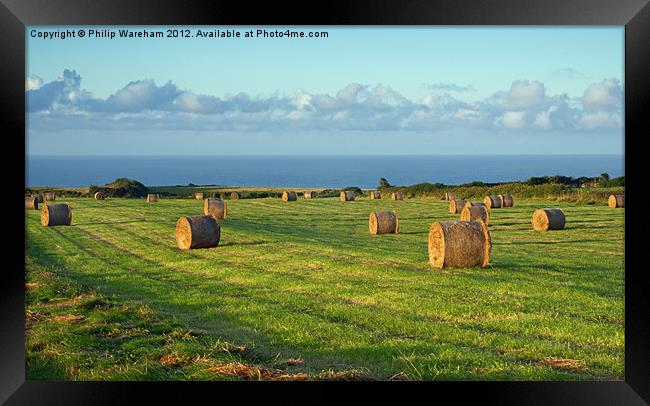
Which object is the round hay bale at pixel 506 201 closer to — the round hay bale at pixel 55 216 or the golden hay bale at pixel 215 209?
the golden hay bale at pixel 215 209

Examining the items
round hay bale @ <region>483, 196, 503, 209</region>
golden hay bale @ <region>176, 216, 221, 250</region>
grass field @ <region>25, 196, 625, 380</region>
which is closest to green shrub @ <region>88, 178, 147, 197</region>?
round hay bale @ <region>483, 196, 503, 209</region>

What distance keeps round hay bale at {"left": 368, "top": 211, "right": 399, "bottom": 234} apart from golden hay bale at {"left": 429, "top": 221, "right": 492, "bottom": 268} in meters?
8.14

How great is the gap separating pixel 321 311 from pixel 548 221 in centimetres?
1533

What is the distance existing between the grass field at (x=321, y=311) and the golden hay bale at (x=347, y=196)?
21620 millimetres

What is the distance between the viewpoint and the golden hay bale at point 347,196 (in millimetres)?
42809

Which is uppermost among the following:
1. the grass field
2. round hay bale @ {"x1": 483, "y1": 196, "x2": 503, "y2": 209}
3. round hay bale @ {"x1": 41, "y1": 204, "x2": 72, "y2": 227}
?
round hay bale @ {"x1": 483, "y1": 196, "x2": 503, "y2": 209}

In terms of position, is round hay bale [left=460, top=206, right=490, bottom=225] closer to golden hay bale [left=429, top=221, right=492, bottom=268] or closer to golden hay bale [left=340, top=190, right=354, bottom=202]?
golden hay bale [left=429, top=221, right=492, bottom=268]

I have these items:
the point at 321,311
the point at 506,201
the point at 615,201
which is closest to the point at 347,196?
the point at 506,201

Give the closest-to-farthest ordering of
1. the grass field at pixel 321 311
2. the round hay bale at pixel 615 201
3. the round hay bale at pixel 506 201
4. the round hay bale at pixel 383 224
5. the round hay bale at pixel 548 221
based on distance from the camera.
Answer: the grass field at pixel 321 311
the round hay bale at pixel 383 224
the round hay bale at pixel 548 221
the round hay bale at pixel 615 201
the round hay bale at pixel 506 201

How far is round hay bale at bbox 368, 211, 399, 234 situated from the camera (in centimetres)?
2267

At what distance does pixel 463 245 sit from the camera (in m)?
14.4

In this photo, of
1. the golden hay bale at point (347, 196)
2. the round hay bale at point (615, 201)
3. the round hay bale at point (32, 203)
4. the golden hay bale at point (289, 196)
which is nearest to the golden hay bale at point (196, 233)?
the round hay bale at point (32, 203)

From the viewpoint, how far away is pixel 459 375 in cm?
727

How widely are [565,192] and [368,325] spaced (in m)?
31.6
